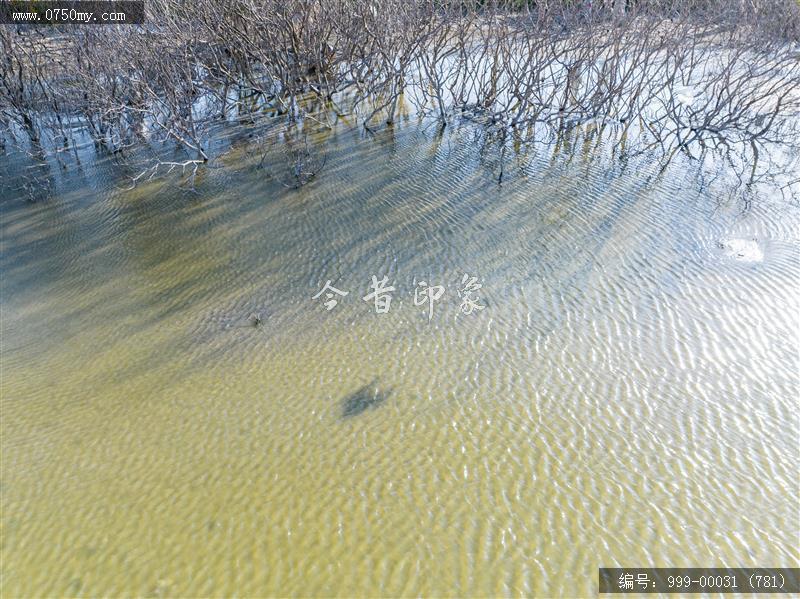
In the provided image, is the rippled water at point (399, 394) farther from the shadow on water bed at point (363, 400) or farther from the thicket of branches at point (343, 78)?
the thicket of branches at point (343, 78)

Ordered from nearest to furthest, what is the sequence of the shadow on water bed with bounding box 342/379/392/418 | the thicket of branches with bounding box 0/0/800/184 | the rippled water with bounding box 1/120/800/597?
the rippled water with bounding box 1/120/800/597
the shadow on water bed with bounding box 342/379/392/418
the thicket of branches with bounding box 0/0/800/184

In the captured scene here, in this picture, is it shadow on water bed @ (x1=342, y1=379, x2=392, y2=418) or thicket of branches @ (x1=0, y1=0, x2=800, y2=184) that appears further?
thicket of branches @ (x1=0, y1=0, x2=800, y2=184)

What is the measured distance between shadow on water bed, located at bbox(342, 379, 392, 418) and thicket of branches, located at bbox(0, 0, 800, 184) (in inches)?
202

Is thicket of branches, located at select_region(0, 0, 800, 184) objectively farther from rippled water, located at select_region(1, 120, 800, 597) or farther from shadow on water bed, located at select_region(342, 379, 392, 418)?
shadow on water bed, located at select_region(342, 379, 392, 418)

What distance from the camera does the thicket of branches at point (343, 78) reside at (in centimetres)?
1002

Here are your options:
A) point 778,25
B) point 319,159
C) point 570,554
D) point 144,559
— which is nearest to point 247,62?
point 319,159

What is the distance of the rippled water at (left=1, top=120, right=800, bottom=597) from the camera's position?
12.9 feet

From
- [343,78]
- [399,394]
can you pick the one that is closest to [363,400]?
[399,394]

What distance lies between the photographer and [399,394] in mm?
5227

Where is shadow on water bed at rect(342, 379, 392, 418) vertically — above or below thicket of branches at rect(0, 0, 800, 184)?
below

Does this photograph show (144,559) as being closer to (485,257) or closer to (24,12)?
(485,257)

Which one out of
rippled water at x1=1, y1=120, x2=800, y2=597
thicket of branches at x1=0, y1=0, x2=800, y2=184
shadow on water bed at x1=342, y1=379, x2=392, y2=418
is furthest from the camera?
thicket of branches at x1=0, y1=0, x2=800, y2=184

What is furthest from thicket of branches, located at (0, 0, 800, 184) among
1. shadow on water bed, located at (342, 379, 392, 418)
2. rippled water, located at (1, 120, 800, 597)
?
shadow on water bed, located at (342, 379, 392, 418)

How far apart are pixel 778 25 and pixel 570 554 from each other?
1470cm
